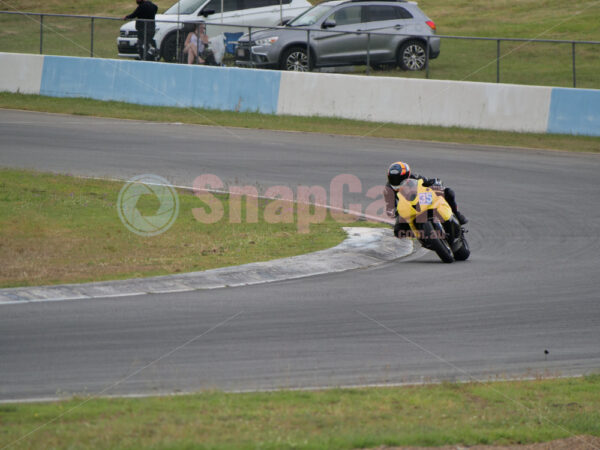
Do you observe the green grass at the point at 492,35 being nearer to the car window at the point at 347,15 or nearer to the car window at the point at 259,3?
the car window at the point at 347,15

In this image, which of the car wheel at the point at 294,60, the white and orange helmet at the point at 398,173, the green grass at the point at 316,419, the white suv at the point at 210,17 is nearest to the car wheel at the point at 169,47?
the white suv at the point at 210,17

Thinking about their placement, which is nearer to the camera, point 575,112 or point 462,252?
point 462,252

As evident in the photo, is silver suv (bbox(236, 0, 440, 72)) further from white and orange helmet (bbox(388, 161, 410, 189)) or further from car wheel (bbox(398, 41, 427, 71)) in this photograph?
white and orange helmet (bbox(388, 161, 410, 189))

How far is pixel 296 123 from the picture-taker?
21984 millimetres

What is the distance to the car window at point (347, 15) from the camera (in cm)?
2536

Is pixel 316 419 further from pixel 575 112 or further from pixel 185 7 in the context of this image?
pixel 185 7

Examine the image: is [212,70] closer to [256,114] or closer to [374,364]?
[256,114]

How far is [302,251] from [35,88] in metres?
16.0

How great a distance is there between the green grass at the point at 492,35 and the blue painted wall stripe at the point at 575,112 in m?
2.94

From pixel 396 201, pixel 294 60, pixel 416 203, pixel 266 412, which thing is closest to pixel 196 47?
pixel 294 60

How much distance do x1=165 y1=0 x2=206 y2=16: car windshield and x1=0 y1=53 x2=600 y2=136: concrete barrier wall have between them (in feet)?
12.5

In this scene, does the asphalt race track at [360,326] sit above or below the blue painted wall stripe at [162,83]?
below

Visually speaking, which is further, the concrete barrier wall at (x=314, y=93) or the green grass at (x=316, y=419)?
the concrete barrier wall at (x=314, y=93)

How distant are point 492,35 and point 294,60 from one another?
15.0m
